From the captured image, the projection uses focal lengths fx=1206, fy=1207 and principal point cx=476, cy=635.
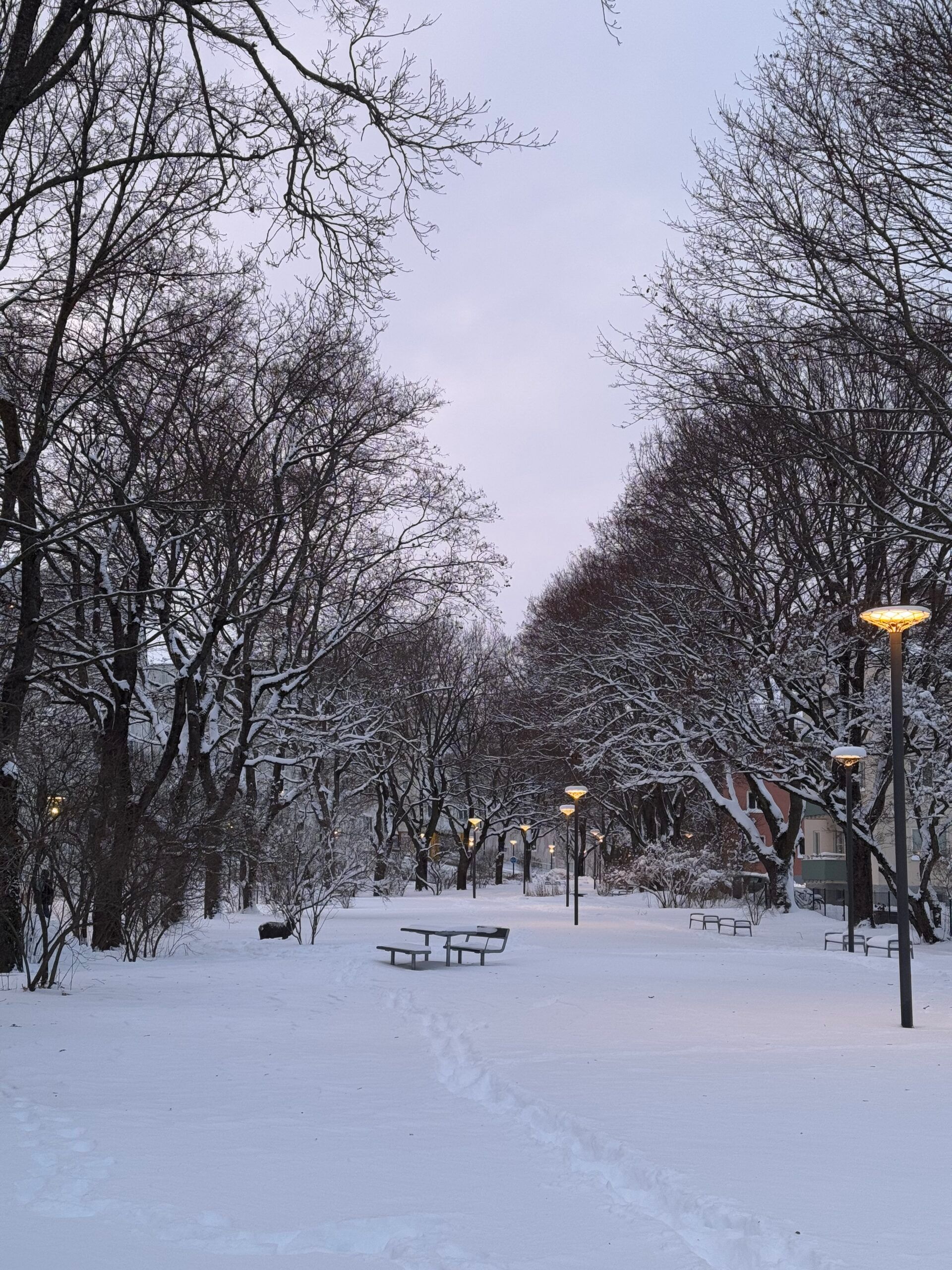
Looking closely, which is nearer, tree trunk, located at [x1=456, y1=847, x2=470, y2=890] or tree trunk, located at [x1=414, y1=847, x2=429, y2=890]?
tree trunk, located at [x1=414, y1=847, x2=429, y2=890]

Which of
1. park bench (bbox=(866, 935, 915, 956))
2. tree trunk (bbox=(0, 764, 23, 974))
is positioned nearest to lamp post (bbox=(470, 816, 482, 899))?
park bench (bbox=(866, 935, 915, 956))

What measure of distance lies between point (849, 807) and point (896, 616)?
1096 centimetres

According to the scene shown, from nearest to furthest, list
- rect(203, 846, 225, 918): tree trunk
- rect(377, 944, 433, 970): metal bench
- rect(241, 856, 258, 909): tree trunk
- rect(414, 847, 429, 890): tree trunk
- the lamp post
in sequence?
rect(377, 944, 433, 970): metal bench → rect(203, 846, 225, 918): tree trunk → rect(241, 856, 258, 909): tree trunk → the lamp post → rect(414, 847, 429, 890): tree trunk

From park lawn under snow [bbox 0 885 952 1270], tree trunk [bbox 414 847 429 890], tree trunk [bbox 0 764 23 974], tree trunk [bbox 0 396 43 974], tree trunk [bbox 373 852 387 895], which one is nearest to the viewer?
park lawn under snow [bbox 0 885 952 1270]

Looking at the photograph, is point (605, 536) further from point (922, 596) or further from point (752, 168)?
point (752, 168)

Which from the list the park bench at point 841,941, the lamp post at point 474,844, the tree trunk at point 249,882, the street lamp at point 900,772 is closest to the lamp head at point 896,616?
the street lamp at point 900,772

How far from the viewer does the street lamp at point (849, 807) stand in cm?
2223

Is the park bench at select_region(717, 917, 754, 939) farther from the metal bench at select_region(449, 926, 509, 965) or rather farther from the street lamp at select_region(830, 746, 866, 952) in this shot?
the metal bench at select_region(449, 926, 509, 965)

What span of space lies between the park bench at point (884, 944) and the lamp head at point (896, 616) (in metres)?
9.61

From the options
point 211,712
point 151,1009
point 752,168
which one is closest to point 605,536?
point 211,712

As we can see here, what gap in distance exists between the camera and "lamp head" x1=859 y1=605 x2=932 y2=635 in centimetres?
1295

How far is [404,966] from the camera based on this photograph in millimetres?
19281

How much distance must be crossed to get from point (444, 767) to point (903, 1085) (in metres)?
46.9

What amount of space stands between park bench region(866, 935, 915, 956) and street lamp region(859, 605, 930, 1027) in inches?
342
